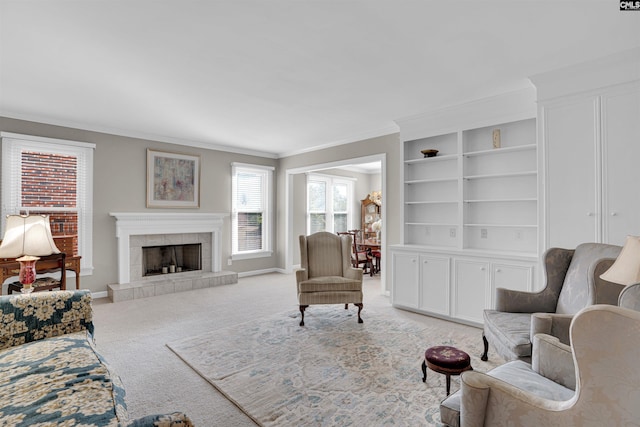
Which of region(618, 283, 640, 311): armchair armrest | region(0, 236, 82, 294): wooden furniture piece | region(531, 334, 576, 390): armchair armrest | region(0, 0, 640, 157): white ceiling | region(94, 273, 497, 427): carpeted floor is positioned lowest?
region(94, 273, 497, 427): carpeted floor

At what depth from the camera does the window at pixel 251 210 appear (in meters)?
6.82

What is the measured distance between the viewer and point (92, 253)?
16.6 ft

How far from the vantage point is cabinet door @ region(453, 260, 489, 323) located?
3793mm

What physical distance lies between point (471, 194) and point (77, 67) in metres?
4.50

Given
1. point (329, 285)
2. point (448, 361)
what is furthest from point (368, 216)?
point (448, 361)

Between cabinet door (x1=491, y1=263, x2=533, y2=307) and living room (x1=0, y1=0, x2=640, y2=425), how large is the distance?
4 centimetres

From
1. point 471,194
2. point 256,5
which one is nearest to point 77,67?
point 256,5

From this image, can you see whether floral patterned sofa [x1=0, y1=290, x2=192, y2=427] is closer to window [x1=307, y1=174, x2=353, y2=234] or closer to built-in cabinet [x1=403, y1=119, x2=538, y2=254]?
built-in cabinet [x1=403, y1=119, x2=538, y2=254]

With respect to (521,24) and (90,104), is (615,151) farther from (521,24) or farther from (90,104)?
(90,104)

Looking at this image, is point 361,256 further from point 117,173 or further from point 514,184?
point 117,173

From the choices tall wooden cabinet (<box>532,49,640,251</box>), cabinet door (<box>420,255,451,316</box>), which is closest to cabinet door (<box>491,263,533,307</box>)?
tall wooden cabinet (<box>532,49,640,251</box>)

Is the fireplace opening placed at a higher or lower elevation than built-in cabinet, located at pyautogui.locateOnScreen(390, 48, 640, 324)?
lower

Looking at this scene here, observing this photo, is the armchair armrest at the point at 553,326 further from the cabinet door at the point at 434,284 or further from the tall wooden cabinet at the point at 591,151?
the cabinet door at the point at 434,284

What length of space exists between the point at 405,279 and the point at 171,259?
4.25 m
